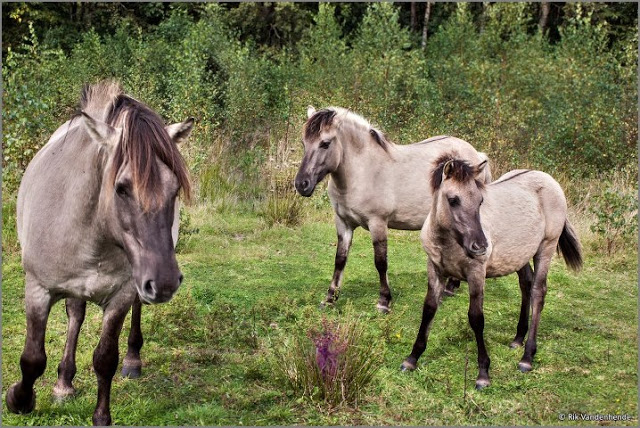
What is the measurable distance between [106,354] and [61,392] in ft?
2.72

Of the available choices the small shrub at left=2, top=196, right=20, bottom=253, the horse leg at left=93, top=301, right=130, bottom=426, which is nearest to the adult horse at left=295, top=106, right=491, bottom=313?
the horse leg at left=93, top=301, right=130, bottom=426

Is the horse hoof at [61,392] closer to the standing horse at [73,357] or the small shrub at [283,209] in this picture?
the standing horse at [73,357]

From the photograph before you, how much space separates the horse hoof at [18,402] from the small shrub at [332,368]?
5.66 ft

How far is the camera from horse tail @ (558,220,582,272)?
246 inches

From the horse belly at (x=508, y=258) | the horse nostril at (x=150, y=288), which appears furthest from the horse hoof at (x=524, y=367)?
the horse nostril at (x=150, y=288)

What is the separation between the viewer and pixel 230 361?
5.52 m

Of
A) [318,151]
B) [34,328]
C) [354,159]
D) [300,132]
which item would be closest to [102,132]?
[34,328]

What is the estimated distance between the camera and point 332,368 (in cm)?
468

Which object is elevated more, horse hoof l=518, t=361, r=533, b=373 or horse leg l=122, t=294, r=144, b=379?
horse leg l=122, t=294, r=144, b=379

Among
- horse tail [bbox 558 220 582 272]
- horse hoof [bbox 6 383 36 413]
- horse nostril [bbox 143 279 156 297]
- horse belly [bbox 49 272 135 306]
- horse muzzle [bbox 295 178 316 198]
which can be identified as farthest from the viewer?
horse muzzle [bbox 295 178 316 198]

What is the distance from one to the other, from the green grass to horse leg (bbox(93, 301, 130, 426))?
22 centimetres

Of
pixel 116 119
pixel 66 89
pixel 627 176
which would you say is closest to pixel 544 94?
pixel 627 176

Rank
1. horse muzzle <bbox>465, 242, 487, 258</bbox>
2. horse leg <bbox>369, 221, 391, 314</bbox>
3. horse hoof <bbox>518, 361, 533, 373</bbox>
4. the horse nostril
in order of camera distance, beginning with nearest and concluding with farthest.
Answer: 1. the horse nostril
2. horse muzzle <bbox>465, 242, 487, 258</bbox>
3. horse hoof <bbox>518, 361, 533, 373</bbox>
4. horse leg <bbox>369, 221, 391, 314</bbox>

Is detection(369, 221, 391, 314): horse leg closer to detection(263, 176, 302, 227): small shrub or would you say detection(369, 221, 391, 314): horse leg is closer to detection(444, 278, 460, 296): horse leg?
detection(444, 278, 460, 296): horse leg
